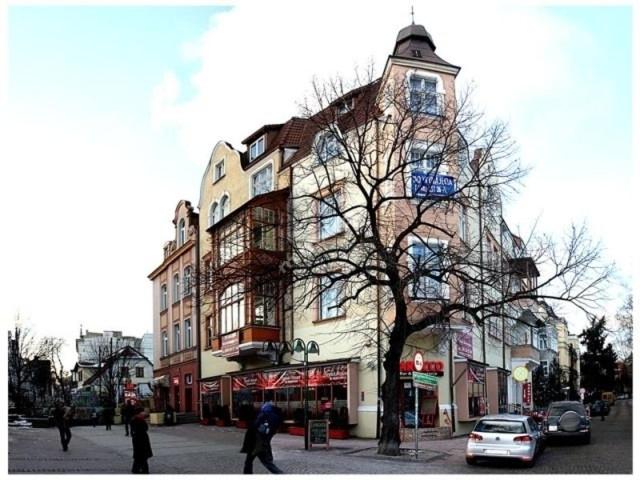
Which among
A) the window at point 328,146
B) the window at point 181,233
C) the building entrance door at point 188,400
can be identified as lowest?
the building entrance door at point 188,400

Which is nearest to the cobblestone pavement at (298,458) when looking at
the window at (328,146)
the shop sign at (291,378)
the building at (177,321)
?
the shop sign at (291,378)

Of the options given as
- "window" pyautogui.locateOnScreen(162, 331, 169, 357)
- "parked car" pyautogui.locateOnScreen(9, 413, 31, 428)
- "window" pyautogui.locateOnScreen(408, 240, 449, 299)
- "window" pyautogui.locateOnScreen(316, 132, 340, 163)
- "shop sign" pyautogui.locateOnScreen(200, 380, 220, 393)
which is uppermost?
"window" pyautogui.locateOnScreen(316, 132, 340, 163)

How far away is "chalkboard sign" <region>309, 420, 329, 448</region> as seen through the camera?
79.0 ft

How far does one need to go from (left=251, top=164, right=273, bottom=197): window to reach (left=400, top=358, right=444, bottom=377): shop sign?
37.7 feet

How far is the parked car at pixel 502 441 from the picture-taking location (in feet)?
66.3

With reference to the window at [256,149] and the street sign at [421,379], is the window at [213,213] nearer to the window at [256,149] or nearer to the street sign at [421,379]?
the window at [256,149]

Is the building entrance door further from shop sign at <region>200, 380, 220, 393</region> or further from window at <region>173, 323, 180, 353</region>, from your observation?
window at <region>173, 323, 180, 353</region>

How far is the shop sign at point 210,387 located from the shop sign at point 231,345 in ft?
12.9

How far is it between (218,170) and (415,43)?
600 inches

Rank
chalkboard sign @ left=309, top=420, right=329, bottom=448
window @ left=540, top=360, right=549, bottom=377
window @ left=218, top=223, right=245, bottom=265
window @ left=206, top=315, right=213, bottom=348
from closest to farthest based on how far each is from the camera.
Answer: chalkboard sign @ left=309, top=420, right=329, bottom=448, window @ left=218, top=223, right=245, bottom=265, window @ left=206, top=315, right=213, bottom=348, window @ left=540, top=360, right=549, bottom=377

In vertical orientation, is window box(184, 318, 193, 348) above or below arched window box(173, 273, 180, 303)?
below

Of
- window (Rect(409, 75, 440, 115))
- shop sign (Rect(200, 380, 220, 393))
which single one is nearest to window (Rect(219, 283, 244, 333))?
shop sign (Rect(200, 380, 220, 393))

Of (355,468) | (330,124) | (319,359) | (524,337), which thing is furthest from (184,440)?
(524,337)

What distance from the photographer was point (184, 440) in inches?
1138
